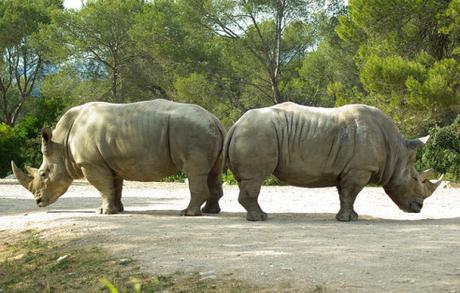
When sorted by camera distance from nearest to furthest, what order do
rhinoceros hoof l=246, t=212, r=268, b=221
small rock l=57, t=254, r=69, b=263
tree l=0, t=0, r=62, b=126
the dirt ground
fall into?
the dirt ground < small rock l=57, t=254, r=69, b=263 < rhinoceros hoof l=246, t=212, r=268, b=221 < tree l=0, t=0, r=62, b=126

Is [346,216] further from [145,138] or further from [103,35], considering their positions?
[103,35]

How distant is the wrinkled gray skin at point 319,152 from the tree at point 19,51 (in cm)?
3009

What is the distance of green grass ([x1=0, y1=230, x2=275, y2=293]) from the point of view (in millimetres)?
6590

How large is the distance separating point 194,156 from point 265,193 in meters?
6.22

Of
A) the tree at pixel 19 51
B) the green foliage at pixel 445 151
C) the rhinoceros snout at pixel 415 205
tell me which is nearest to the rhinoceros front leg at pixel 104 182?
the rhinoceros snout at pixel 415 205

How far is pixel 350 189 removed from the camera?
10.3 metres

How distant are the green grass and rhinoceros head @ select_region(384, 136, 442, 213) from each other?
→ 4349mm

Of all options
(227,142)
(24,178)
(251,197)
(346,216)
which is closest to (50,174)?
(24,178)

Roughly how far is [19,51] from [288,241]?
39129 mm

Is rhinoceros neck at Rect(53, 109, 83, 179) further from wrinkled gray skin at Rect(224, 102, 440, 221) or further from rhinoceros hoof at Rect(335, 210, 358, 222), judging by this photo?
rhinoceros hoof at Rect(335, 210, 358, 222)

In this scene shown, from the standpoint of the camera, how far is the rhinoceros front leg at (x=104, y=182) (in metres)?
11.4

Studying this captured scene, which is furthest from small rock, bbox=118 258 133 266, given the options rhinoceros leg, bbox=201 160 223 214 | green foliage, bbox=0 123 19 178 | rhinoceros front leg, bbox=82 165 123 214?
green foliage, bbox=0 123 19 178

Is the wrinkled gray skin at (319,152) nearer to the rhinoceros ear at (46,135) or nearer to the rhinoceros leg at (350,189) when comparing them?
the rhinoceros leg at (350,189)

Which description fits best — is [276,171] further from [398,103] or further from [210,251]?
[398,103]
